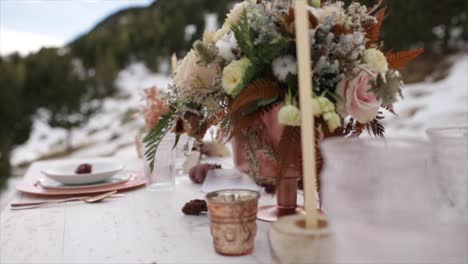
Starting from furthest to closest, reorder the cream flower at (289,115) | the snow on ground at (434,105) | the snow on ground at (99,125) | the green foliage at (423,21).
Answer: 1. the snow on ground at (99,125)
2. the green foliage at (423,21)
3. the snow on ground at (434,105)
4. the cream flower at (289,115)

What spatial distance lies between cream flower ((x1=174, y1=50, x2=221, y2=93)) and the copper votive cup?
178 millimetres

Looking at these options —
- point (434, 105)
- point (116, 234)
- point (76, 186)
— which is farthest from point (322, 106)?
point (434, 105)

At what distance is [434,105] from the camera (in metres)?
4.26

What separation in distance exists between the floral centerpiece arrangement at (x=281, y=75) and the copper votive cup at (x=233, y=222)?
0.09 m

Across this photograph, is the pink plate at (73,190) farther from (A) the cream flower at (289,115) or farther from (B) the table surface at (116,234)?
(A) the cream flower at (289,115)

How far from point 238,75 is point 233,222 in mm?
192

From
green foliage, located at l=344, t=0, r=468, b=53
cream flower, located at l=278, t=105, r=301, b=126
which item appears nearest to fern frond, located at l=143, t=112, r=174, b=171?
cream flower, located at l=278, t=105, r=301, b=126

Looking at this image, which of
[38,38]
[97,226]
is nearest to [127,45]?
[38,38]

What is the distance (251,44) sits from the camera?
60 centimetres

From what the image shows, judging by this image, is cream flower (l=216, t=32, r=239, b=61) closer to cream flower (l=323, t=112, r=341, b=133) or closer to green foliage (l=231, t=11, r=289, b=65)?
green foliage (l=231, t=11, r=289, b=65)

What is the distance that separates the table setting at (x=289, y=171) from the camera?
393 mm

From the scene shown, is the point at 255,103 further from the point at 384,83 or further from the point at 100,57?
the point at 100,57

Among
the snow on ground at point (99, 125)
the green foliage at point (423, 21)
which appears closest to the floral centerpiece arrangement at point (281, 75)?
the green foliage at point (423, 21)

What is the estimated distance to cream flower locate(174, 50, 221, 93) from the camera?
670 mm
